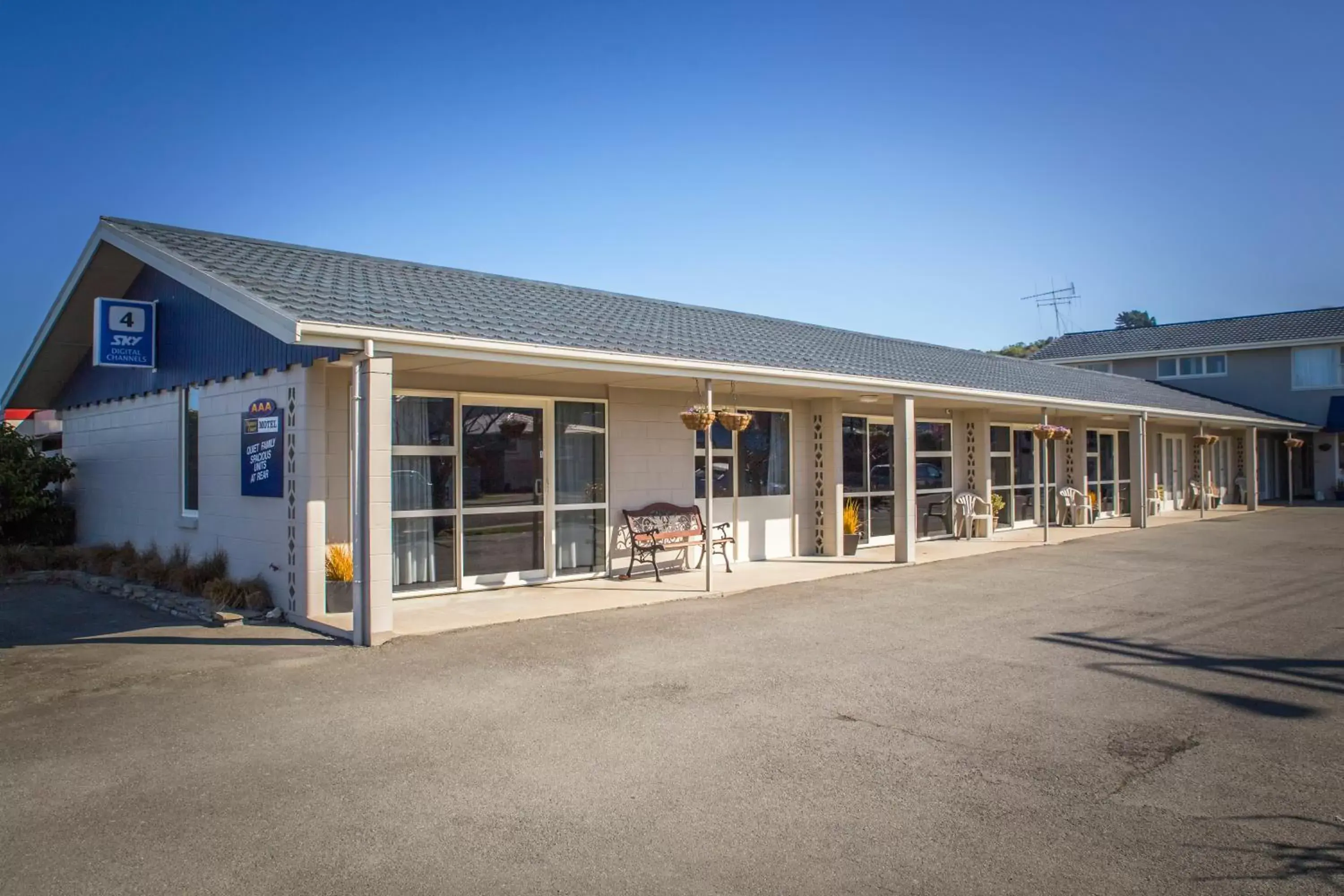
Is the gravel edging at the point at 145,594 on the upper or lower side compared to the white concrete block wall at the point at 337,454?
lower

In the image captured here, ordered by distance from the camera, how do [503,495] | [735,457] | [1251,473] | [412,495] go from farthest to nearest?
1. [1251,473]
2. [735,457]
3. [503,495]
4. [412,495]

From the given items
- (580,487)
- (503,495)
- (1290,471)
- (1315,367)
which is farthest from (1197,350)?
(503,495)

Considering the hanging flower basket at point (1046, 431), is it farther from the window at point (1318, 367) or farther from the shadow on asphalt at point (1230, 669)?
the window at point (1318, 367)

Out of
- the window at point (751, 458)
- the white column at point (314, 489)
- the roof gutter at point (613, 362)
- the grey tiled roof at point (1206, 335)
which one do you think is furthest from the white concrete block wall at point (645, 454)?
the grey tiled roof at point (1206, 335)

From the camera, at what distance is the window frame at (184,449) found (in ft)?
37.1

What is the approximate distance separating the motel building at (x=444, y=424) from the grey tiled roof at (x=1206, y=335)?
2048cm

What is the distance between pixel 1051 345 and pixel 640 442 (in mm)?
32225

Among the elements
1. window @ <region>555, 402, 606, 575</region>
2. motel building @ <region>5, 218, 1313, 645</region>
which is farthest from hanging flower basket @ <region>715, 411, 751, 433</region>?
window @ <region>555, 402, 606, 575</region>

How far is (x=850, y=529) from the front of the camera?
14.3m

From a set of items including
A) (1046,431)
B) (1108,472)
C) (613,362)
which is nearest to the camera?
(613,362)

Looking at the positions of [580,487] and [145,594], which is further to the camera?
[580,487]

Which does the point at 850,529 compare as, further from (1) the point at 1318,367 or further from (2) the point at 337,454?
(1) the point at 1318,367

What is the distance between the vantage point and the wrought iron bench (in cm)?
1157

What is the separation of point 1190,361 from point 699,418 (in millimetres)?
30155
